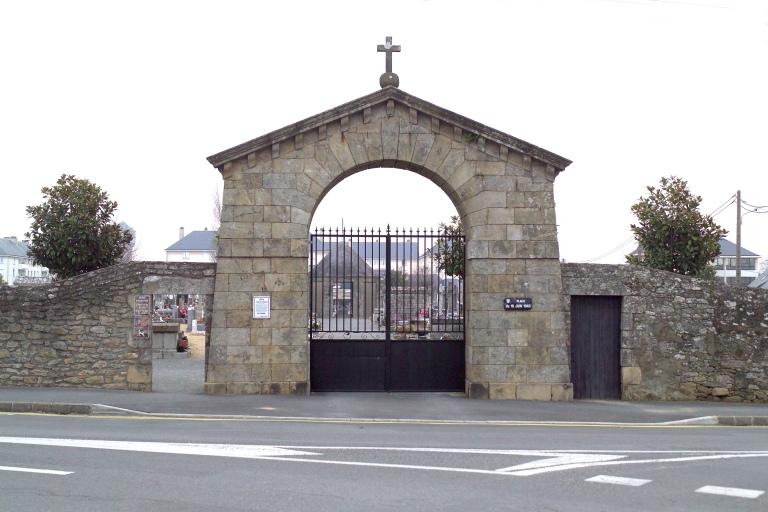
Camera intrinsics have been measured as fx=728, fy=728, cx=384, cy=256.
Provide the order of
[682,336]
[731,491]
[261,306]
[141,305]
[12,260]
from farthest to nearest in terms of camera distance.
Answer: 1. [12,260]
2. [682,336]
3. [141,305]
4. [261,306]
5. [731,491]

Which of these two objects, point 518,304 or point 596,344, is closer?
point 518,304

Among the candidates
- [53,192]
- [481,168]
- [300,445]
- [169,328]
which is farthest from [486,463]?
[169,328]

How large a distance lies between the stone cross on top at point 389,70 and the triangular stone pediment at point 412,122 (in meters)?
0.49

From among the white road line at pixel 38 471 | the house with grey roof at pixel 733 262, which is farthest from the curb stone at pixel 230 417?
the house with grey roof at pixel 733 262

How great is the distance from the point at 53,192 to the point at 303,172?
9331 millimetres

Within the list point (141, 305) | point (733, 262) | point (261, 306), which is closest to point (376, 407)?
point (261, 306)

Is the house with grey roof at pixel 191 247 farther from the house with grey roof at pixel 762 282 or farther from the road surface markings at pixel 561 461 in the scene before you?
the road surface markings at pixel 561 461

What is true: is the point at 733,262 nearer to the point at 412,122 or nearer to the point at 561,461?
the point at 412,122

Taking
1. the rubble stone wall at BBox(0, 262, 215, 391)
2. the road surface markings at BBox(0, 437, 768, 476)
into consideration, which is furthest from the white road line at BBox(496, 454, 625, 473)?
the rubble stone wall at BBox(0, 262, 215, 391)

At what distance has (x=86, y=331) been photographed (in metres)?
14.0

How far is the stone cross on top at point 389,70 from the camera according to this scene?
14320mm

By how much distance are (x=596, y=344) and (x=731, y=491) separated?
784 centimetres

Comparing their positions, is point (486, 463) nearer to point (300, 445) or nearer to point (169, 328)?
point (300, 445)

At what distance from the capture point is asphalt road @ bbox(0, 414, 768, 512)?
6.25 metres
